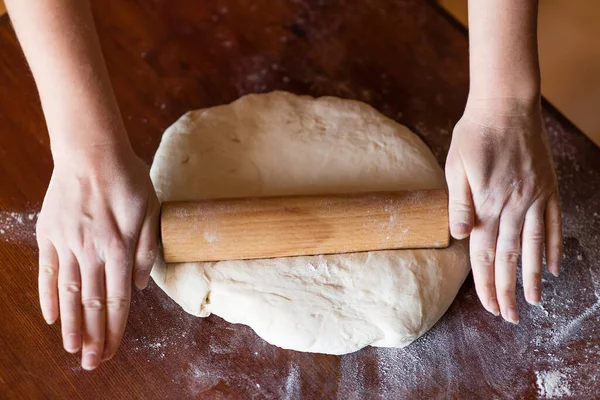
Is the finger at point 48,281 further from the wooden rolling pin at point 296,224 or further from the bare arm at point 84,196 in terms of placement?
the wooden rolling pin at point 296,224

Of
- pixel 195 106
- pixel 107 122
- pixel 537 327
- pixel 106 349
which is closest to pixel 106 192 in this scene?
pixel 107 122

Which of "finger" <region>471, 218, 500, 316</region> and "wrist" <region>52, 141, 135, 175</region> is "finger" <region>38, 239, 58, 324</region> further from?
"finger" <region>471, 218, 500, 316</region>

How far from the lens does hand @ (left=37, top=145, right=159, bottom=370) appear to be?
1168 mm

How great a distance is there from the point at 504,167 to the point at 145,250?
0.77 m

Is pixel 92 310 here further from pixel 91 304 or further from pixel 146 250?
pixel 146 250

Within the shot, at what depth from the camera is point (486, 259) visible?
1279mm

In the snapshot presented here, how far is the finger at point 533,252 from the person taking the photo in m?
1.28

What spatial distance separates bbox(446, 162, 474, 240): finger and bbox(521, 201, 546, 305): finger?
0.46ft

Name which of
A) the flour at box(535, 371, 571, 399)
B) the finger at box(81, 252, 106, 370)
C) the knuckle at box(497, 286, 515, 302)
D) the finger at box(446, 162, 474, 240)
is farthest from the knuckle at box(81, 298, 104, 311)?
the flour at box(535, 371, 571, 399)

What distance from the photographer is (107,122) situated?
49.1 inches

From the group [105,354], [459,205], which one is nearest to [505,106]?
[459,205]

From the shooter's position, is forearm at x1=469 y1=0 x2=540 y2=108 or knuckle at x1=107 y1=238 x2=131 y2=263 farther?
forearm at x1=469 y1=0 x2=540 y2=108

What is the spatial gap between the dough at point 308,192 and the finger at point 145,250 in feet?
0.25

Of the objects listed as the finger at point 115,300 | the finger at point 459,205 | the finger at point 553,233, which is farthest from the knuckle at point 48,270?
the finger at point 553,233
